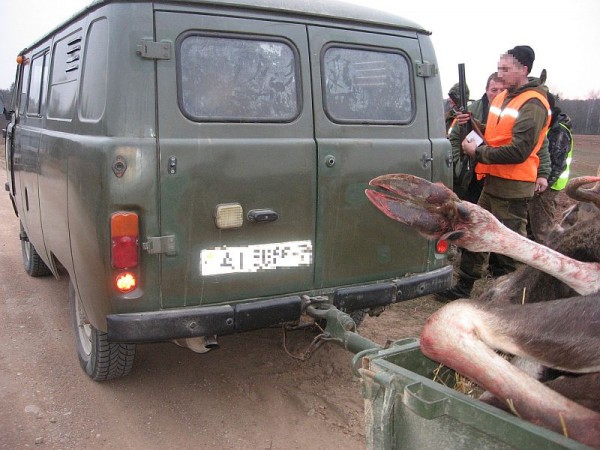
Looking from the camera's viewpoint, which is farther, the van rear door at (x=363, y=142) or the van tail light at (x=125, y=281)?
the van rear door at (x=363, y=142)

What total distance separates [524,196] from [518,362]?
3.39 m

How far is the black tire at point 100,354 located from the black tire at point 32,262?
7.47 feet

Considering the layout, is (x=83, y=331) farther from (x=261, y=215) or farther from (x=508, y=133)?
(x=508, y=133)

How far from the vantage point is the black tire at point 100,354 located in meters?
3.75

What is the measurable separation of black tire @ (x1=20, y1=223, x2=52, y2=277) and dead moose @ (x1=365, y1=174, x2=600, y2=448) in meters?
4.93

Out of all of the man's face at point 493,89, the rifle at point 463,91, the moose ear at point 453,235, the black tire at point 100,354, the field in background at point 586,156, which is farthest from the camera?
the field in background at point 586,156

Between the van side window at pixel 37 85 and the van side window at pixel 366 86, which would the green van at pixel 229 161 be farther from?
the van side window at pixel 37 85

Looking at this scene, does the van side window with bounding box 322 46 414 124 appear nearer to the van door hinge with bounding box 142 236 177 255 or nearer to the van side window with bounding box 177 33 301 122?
the van side window with bounding box 177 33 301 122

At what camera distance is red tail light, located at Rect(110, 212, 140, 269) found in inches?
118

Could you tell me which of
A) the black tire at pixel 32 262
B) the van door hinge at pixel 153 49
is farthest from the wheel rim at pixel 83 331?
the black tire at pixel 32 262

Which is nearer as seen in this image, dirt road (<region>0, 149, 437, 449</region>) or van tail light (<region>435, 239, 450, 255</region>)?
dirt road (<region>0, 149, 437, 449</region>)

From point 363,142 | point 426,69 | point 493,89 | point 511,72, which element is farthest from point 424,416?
point 493,89

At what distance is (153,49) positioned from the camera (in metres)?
3.00

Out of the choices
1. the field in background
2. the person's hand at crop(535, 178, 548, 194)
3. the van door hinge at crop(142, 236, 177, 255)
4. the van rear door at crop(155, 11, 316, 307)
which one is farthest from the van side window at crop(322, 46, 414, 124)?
the field in background
